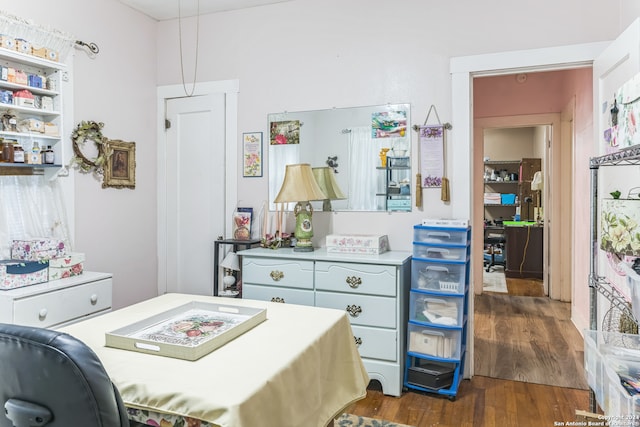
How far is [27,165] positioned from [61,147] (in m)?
0.26

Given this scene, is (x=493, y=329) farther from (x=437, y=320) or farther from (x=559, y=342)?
(x=437, y=320)

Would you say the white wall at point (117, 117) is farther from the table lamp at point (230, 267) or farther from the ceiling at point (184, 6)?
the table lamp at point (230, 267)

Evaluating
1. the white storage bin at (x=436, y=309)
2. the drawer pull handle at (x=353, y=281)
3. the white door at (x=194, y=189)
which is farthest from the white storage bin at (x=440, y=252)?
the white door at (x=194, y=189)

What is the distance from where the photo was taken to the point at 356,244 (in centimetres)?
299

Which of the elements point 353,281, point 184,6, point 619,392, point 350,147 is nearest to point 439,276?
point 353,281

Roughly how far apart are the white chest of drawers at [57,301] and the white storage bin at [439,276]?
1.96 m

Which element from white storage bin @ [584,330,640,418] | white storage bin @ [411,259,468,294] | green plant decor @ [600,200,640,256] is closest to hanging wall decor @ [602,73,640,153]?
green plant decor @ [600,200,640,256]

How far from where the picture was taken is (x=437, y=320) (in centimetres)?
276

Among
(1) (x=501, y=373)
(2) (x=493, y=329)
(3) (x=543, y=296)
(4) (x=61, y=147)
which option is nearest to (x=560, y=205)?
(3) (x=543, y=296)

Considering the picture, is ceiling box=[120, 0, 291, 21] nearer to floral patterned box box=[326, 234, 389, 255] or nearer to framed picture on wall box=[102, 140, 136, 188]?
framed picture on wall box=[102, 140, 136, 188]

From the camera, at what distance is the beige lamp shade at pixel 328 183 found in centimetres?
336

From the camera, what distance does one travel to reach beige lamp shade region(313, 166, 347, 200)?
336 centimetres

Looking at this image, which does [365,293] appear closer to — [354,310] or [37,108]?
[354,310]

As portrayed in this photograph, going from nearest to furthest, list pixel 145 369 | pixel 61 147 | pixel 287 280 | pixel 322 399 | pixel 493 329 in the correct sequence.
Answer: pixel 145 369
pixel 322 399
pixel 61 147
pixel 287 280
pixel 493 329
